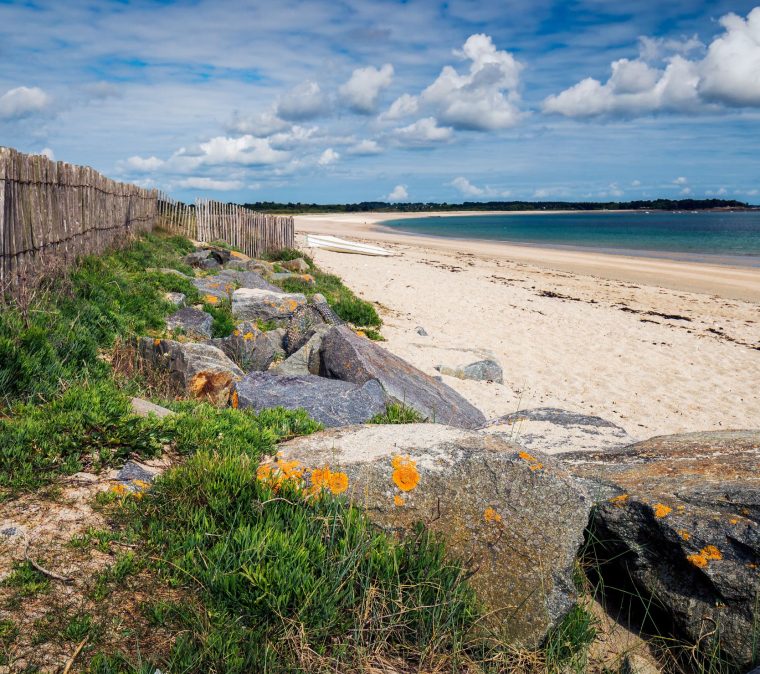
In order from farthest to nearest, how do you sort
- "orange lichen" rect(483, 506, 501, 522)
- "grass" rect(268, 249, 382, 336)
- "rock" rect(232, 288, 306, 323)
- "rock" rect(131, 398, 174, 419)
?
"grass" rect(268, 249, 382, 336)
"rock" rect(232, 288, 306, 323)
"rock" rect(131, 398, 174, 419)
"orange lichen" rect(483, 506, 501, 522)

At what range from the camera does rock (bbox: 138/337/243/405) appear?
5.24 meters

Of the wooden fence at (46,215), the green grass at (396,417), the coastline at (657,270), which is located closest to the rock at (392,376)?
the green grass at (396,417)

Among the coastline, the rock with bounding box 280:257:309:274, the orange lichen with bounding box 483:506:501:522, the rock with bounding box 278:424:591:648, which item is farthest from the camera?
the coastline

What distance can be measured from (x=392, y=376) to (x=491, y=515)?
3.46 m

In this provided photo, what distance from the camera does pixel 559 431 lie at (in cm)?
514

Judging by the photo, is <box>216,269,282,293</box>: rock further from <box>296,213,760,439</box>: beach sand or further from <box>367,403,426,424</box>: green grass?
<box>367,403,426,424</box>: green grass

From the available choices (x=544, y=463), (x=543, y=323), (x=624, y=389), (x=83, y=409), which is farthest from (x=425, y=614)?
(x=543, y=323)

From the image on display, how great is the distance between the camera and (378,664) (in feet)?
7.21

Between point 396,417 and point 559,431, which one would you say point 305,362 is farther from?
point 559,431

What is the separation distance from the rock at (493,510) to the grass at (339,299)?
26.5ft

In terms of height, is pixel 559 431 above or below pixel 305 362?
below

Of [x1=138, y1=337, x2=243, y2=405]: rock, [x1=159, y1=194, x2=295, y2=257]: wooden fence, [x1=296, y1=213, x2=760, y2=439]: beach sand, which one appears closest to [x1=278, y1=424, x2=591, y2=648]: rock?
[x1=138, y1=337, x2=243, y2=405]: rock

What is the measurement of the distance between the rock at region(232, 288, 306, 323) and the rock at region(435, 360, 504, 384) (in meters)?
2.45

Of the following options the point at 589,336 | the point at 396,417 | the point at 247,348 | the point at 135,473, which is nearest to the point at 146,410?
the point at 135,473
